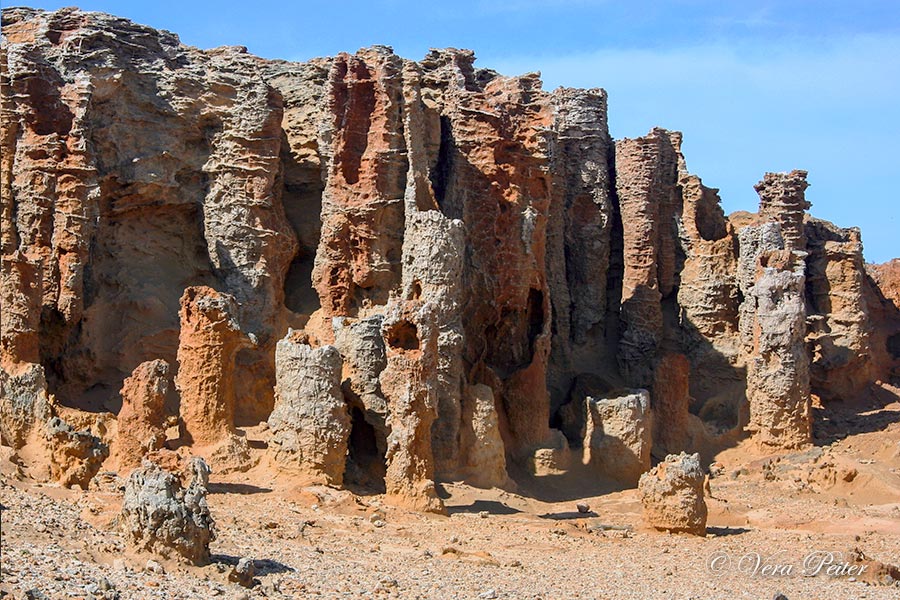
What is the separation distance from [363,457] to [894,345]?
54.2 feet

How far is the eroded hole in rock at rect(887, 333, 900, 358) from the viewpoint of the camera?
105ft

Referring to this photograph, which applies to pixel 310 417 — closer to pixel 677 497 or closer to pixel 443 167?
pixel 677 497

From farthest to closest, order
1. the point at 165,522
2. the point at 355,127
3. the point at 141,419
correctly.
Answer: the point at 355,127 → the point at 141,419 → the point at 165,522

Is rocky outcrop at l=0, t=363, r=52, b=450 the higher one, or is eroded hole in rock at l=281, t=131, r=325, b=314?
eroded hole in rock at l=281, t=131, r=325, b=314

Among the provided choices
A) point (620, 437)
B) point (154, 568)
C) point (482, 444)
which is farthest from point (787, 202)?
point (154, 568)

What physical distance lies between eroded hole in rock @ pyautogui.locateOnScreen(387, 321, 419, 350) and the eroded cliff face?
0.03 metres

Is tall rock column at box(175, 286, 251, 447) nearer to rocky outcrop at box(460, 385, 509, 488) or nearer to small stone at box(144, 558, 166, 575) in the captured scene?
rocky outcrop at box(460, 385, 509, 488)

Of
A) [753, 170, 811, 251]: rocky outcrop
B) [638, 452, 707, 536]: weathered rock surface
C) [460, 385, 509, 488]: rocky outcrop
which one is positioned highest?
[753, 170, 811, 251]: rocky outcrop

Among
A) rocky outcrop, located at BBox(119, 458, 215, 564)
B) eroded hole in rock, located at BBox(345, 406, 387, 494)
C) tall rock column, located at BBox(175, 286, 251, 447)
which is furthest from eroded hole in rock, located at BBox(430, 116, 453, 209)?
rocky outcrop, located at BBox(119, 458, 215, 564)

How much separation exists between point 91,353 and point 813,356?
1504 cm

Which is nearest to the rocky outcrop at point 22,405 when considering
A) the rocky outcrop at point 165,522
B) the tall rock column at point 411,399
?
the tall rock column at point 411,399

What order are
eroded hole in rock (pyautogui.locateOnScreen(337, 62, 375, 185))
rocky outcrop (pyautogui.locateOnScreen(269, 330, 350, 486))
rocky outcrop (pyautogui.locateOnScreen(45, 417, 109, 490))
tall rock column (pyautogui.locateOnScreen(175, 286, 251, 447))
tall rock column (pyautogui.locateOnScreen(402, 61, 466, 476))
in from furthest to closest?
eroded hole in rock (pyautogui.locateOnScreen(337, 62, 375, 185)) < tall rock column (pyautogui.locateOnScreen(402, 61, 466, 476)) < tall rock column (pyautogui.locateOnScreen(175, 286, 251, 447)) < rocky outcrop (pyautogui.locateOnScreen(269, 330, 350, 486)) < rocky outcrop (pyautogui.locateOnScreen(45, 417, 109, 490))

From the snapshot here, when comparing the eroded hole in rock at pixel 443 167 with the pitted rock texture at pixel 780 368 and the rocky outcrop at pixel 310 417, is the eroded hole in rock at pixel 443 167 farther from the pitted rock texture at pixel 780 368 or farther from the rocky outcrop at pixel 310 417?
the pitted rock texture at pixel 780 368

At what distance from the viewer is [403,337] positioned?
1864cm
